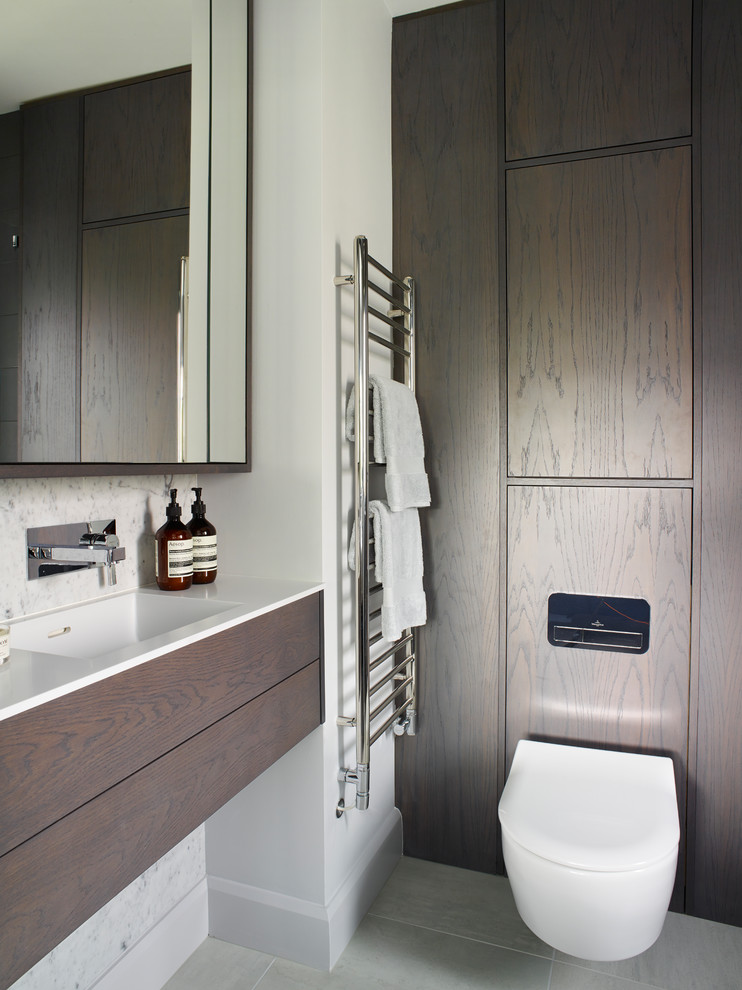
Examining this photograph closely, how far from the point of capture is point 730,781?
5.61 ft

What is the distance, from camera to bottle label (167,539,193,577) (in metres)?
1.46

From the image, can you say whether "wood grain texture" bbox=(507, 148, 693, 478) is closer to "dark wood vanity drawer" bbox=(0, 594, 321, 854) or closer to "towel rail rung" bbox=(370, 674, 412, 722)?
"towel rail rung" bbox=(370, 674, 412, 722)

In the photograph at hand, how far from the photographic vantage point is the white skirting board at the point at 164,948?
4.59 feet

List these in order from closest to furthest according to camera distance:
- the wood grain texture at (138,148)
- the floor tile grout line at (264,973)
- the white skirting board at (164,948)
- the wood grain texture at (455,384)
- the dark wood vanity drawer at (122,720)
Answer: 1. the dark wood vanity drawer at (122,720)
2. the wood grain texture at (138,148)
3. the white skirting board at (164,948)
4. the floor tile grout line at (264,973)
5. the wood grain texture at (455,384)

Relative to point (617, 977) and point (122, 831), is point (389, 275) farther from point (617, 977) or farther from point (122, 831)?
point (617, 977)

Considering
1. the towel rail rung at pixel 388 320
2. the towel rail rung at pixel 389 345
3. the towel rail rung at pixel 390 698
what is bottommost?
the towel rail rung at pixel 390 698

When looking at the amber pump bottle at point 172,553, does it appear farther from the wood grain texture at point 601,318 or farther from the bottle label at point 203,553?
the wood grain texture at point 601,318

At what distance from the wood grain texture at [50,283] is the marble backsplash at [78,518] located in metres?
0.18

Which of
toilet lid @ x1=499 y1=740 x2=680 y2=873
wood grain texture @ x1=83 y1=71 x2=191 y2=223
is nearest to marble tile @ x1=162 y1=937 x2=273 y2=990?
toilet lid @ x1=499 y1=740 x2=680 y2=873

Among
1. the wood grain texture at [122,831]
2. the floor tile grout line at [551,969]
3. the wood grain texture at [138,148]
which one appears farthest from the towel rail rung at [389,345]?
the floor tile grout line at [551,969]

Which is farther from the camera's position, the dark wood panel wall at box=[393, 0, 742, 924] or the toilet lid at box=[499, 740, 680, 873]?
the dark wood panel wall at box=[393, 0, 742, 924]

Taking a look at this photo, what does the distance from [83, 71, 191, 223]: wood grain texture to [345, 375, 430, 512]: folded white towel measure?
590 millimetres

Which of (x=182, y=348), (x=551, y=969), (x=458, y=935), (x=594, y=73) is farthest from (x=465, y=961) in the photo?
(x=594, y=73)

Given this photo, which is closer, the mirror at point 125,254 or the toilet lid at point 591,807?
the mirror at point 125,254
